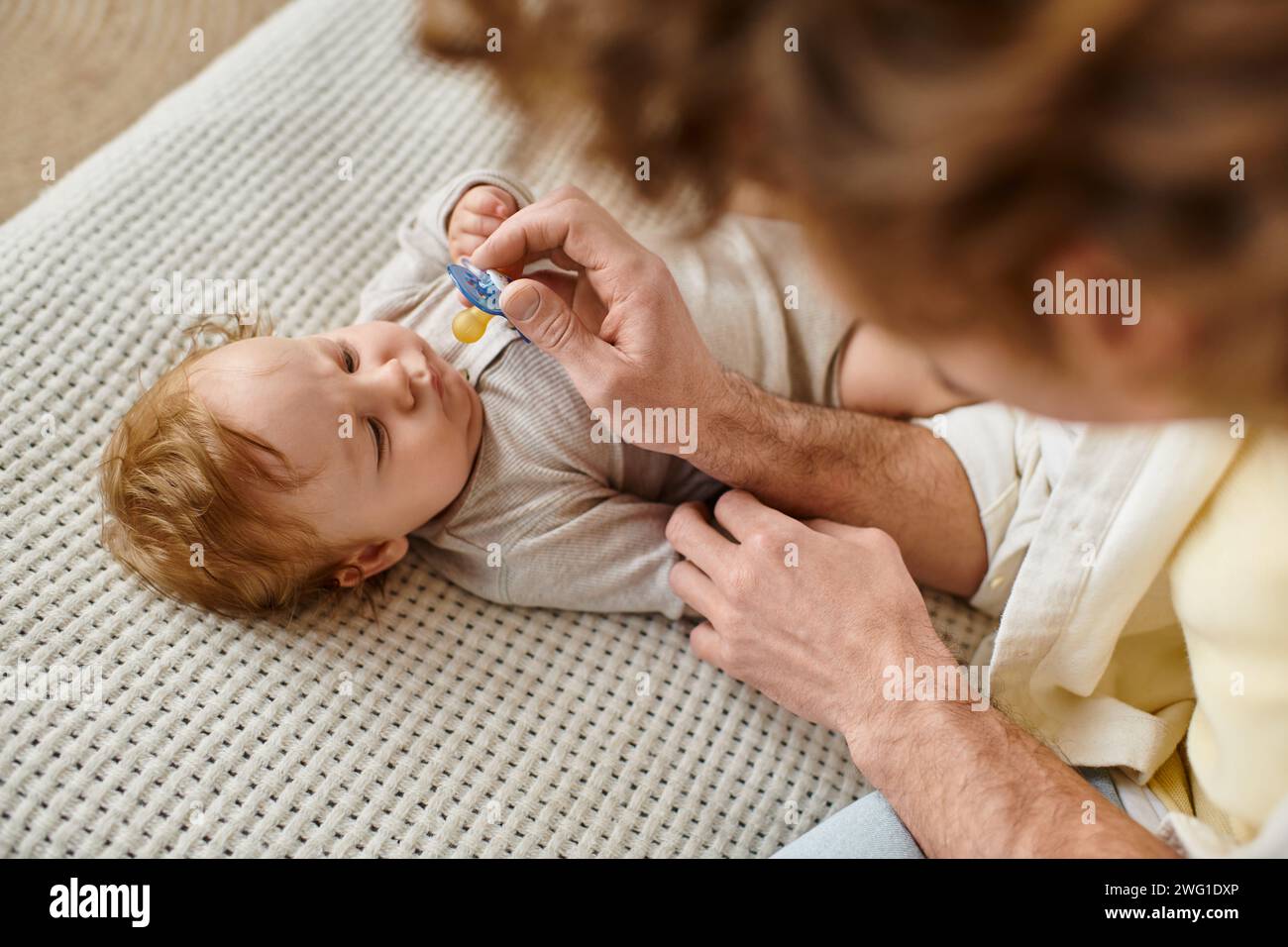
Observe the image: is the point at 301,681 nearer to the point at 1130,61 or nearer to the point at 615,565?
the point at 615,565

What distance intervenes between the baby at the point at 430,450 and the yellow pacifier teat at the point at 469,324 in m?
0.03

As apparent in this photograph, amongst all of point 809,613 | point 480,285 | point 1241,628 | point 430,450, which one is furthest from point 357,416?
point 1241,628

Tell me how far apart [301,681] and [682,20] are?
31.2 inches

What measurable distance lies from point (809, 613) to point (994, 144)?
628 mm

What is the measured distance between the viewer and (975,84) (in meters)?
0.46

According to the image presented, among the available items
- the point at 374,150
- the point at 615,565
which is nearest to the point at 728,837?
the point at 615,565

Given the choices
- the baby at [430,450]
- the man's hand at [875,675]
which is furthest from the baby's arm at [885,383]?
the man's hand at [875,675]

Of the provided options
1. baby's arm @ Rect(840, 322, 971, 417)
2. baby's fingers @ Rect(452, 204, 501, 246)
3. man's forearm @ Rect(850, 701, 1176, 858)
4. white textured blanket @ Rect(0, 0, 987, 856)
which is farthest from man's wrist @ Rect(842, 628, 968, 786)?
baby's fingers @ Rect(452, 204, 501, 246)

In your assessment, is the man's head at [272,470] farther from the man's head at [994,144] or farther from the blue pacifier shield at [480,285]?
the man's head at [994,144]

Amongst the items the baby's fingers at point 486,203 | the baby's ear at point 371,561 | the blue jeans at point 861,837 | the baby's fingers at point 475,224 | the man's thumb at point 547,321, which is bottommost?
the blue jeans at point 861,837

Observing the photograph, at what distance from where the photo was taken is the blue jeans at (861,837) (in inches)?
37.1

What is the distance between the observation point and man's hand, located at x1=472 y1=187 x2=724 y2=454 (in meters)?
1.00

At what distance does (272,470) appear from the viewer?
1028 mm

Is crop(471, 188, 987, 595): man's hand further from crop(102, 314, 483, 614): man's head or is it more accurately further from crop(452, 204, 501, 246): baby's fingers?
crop(102, 314, 483, 614): man's head
